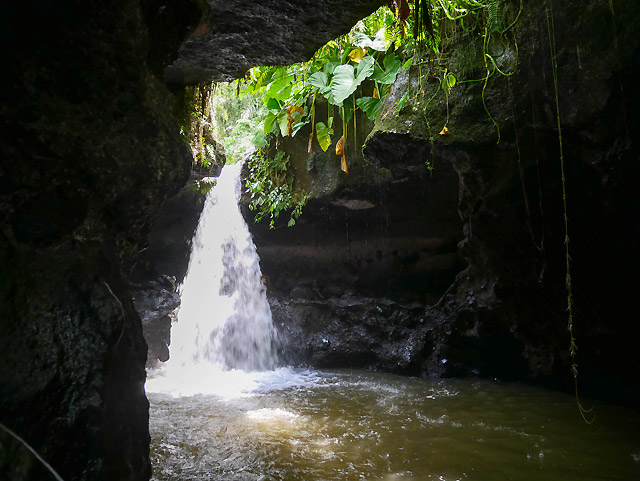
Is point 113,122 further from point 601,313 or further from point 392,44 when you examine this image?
point 601,313

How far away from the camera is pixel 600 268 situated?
4.00 metres

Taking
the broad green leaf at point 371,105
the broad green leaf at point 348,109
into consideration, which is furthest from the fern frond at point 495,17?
the broad green leaf at point 348,109

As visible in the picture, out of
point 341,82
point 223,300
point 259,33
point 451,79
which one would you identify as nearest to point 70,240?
point 259,33

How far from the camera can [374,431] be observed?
338cm

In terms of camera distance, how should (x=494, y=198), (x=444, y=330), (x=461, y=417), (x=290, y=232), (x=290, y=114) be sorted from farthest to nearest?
1. (x=290, y=232)
2. (x=290, y=114)
3. (x=444, y=330)
4. (x=494, y=198)
5. (x=461, y=417)

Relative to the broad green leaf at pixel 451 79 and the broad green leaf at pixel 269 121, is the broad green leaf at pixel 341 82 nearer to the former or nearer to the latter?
the broad green leaf at pixel 451 79

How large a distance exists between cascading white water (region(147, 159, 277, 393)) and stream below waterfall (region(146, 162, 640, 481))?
1071 millimetres

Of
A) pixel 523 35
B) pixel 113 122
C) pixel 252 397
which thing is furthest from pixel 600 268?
pixel 113 122

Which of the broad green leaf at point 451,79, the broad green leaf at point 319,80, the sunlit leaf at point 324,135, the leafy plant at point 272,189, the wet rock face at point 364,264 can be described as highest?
the broad green leaf at point 319,80

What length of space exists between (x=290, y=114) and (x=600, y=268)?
15.3ft

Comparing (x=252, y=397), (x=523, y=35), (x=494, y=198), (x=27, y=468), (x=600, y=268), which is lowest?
(x=252, y=397)

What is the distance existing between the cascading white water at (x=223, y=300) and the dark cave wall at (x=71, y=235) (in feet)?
18.2

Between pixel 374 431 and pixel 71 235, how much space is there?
2691 mm

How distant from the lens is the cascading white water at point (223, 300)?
26.1 ft
